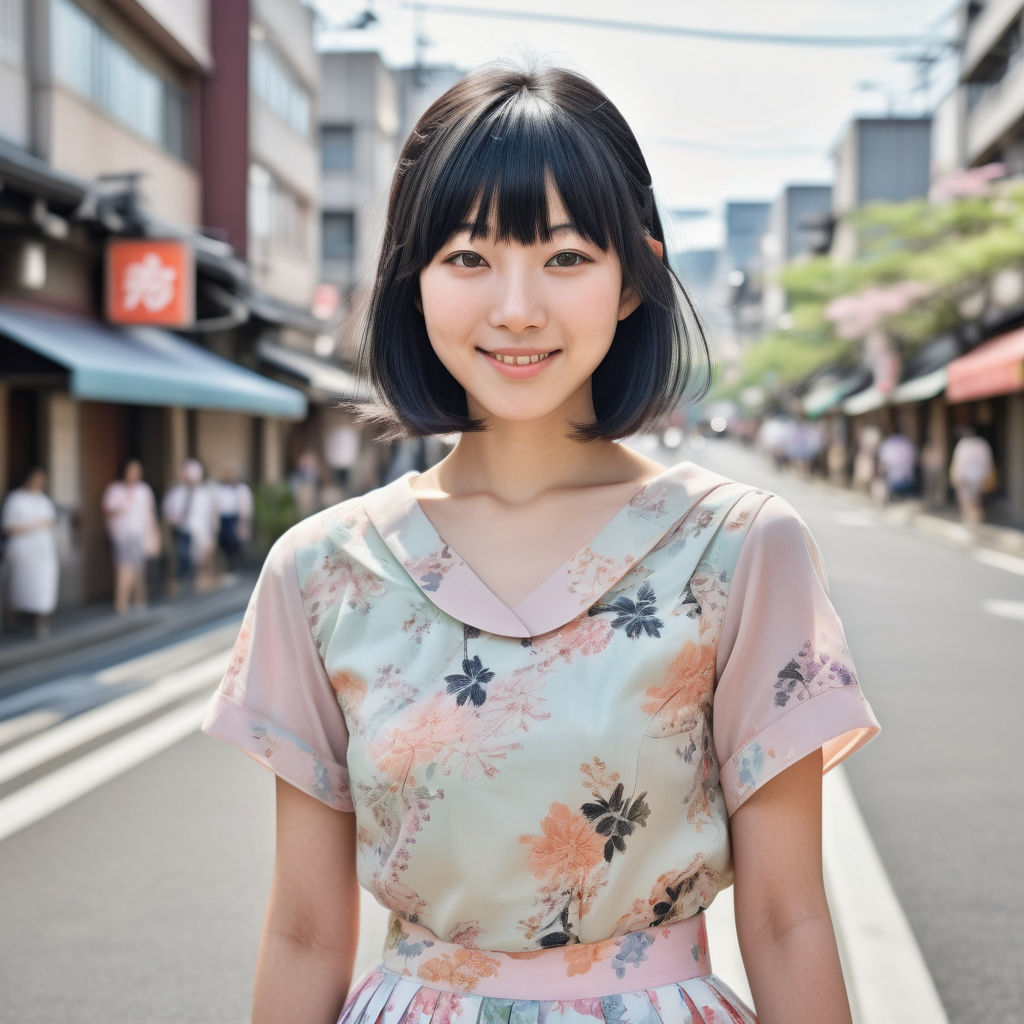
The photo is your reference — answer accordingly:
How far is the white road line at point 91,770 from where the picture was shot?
5949mm

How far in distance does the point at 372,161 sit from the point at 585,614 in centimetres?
4016

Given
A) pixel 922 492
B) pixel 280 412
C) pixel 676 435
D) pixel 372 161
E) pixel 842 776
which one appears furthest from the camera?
pixel 676 435

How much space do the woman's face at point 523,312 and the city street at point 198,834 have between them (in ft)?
9.09

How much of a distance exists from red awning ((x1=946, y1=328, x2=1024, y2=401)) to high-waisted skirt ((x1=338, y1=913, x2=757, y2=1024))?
63.9ft

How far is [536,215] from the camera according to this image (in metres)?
1.48

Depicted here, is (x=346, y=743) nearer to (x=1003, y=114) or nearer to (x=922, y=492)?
(x=1003, y=114)

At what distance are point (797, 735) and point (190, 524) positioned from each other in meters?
14.3

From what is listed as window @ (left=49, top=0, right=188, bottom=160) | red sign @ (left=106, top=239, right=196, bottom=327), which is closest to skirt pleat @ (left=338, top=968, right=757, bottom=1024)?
window @ (left=49, top=0, right=188, bottom=160)

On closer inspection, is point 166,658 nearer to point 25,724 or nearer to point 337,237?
point 25,724

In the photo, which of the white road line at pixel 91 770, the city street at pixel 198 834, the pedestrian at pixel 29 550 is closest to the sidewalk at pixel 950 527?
the city street at pixel 198 834

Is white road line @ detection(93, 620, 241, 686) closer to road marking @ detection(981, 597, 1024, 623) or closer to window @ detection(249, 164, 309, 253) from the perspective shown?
road marking @ detection(981, 597, 1024, 623)

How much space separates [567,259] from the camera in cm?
152

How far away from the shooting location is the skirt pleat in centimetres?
142

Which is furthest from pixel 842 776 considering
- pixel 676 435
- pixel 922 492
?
pixel 676 435
